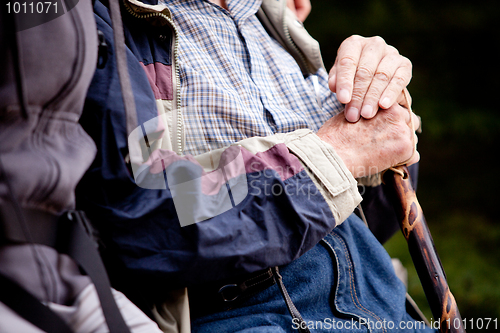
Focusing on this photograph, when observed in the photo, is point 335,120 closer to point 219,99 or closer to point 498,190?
point 219,99

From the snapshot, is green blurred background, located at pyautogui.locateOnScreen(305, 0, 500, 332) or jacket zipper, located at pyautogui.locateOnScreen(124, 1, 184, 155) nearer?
jacket zipper, located at pyautogui.locateOnScreen(124, 1, 184, 155)

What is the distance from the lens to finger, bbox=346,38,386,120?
0.85 metres

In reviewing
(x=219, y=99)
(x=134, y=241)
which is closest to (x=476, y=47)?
(x=219, y=99)

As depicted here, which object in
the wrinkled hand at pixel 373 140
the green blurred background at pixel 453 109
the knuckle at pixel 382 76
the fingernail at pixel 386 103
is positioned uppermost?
the knuckle at pixel 382 76

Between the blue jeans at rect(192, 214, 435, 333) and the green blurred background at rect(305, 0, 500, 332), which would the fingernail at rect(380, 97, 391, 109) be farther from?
the green blurred background at rect(305, 0, 500, 332)

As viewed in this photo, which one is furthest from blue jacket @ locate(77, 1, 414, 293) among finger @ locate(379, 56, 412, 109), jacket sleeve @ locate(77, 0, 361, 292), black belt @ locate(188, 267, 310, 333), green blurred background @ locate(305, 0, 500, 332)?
green blurred background @ locate(305, 0, 500, 332)

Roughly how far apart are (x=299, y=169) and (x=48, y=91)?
1.41 ft

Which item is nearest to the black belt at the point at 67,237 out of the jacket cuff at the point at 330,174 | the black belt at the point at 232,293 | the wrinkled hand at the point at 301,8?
the black belt at the point at 232,293

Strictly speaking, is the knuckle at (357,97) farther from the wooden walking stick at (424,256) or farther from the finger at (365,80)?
the wooden walking stick at (424,256)

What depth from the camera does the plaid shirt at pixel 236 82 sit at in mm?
794

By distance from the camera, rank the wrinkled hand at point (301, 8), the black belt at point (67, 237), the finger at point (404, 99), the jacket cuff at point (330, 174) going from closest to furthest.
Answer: the black belt at point (67, 237), the jacket cuff at point (330, 174), the finger at point (404, 99), the wrinkled hand at point (301, 8)

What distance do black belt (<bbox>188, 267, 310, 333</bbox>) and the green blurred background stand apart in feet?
7.50

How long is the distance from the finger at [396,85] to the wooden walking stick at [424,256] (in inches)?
6.9

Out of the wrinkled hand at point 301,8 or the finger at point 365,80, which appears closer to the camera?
the finger at point 365,80
